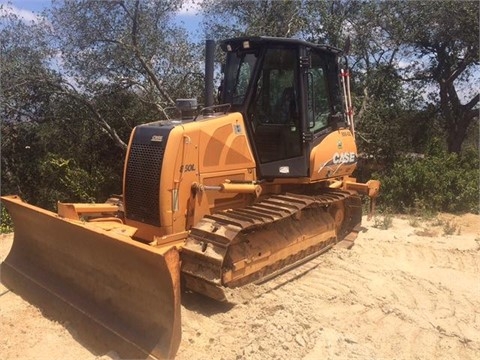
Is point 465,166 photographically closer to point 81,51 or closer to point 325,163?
point 325,163

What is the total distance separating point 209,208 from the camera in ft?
16.6

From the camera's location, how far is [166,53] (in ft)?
43.0

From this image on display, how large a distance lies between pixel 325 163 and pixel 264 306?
225 cm

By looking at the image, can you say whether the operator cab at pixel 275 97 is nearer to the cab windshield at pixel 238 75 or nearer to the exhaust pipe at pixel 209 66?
the cab windshield at pixel 238 75

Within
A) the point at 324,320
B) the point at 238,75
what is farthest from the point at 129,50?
the point at 324,320

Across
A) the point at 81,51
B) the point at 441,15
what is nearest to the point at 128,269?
the point at 81,51

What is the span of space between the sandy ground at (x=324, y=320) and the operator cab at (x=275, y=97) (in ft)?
4.47

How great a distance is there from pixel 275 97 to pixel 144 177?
1.87m

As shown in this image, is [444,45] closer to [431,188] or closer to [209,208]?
[431,188]

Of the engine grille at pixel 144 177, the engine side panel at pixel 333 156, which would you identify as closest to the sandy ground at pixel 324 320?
the engine grille at pixel 144 177

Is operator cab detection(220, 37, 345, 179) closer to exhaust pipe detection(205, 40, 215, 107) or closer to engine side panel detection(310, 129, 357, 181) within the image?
engine side panel detection(310, 129, 357, 181)

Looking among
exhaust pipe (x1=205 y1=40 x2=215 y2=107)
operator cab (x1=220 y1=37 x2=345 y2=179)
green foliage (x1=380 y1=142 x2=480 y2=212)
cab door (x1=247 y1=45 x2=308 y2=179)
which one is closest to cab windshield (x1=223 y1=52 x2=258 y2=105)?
operator cab (x1=220 y1=37 x2=345 y2=179)

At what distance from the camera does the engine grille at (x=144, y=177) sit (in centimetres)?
470

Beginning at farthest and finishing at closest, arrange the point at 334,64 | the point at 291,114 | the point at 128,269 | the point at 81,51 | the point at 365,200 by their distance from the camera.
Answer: the point at 81,51 → the point at 365,200 → the point at 334,64 → the point at 291,114 → the point at 128,269
